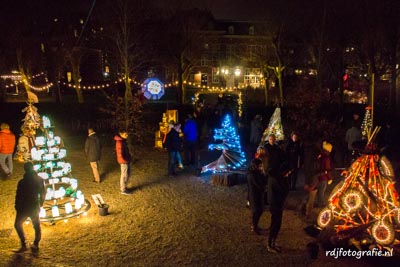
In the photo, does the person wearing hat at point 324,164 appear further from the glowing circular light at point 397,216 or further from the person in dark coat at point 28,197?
the person in dark coat at point 28,197

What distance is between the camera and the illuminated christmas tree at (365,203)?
279 inches

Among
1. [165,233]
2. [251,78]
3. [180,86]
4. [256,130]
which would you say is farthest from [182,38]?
[165,233]

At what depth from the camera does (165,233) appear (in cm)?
793

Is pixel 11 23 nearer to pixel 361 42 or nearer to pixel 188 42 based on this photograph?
pixel 188 42

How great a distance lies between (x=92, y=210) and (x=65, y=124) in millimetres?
13700

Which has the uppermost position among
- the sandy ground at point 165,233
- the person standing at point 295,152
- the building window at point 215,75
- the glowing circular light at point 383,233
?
the building window at point 215,75

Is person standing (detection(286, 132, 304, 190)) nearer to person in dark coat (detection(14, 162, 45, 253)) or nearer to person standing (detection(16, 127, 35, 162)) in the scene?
person in dark coat (detection(14, 162, 45, 253))

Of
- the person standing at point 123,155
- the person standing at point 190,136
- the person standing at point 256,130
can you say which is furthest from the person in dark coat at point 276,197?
the person standing at point 256,130

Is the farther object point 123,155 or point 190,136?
point 190,136

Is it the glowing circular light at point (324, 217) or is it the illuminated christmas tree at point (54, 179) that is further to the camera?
the illuminated christmas tree at point (54, 179)

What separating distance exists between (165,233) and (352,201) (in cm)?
375

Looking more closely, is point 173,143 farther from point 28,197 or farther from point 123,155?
point 28,197

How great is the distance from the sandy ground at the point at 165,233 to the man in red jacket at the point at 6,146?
2.11 ft

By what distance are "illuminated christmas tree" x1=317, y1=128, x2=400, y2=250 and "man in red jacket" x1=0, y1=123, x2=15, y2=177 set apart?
923cm
